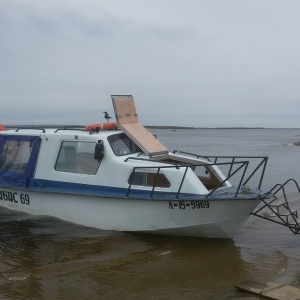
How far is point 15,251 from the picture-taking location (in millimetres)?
8695

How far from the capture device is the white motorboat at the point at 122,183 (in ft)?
28.5

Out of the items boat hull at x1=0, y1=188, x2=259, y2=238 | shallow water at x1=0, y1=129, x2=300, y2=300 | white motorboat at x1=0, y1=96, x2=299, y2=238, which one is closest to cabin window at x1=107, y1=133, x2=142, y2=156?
white motorboat at x1=0, y1=96, x2=299, y2=238

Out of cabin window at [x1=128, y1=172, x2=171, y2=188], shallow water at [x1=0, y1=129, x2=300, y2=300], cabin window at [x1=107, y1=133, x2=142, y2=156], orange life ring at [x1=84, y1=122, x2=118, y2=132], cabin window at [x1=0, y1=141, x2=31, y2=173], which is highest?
orange life ring at [x1=84, y1=122, x2=118, y2=132]

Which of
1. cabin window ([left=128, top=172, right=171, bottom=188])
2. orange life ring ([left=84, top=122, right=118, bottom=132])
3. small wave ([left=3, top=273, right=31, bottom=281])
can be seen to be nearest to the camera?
small wave ([left=3, top=273, right=31, bottom=281])

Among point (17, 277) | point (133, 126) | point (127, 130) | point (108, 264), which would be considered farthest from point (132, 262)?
point (133, 126)

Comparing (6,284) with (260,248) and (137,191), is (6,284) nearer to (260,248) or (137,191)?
(137,191)

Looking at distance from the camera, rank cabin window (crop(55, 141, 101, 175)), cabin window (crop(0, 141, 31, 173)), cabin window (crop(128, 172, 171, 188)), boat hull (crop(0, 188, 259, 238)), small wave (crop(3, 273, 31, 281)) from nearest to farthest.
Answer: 1. small wave (crop(3, 273, 31, 281))
2. boat hull (crop(0, 188, 259, 238))
3. cabin window (crop(128, 172, 171, 188))
4. cabin window (crop(55, 141, 101, 175))
5. cabin window (crop(0, 141, 31, 173))

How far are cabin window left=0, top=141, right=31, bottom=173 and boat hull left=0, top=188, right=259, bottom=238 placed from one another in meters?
0.95

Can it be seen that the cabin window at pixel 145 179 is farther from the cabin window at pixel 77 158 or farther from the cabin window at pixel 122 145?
the cabin window at pixel 77 158

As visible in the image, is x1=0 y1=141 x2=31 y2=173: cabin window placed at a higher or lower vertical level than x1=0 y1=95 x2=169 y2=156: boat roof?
lower

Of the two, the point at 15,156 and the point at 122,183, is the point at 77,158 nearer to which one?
the point at 122,183

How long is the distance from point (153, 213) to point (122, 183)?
35.3 inches

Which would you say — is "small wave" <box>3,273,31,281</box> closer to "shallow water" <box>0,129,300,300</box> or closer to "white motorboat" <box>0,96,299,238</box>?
"shallow water" <box>0,129,300,300</box>

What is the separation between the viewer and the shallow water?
6.76 metres
